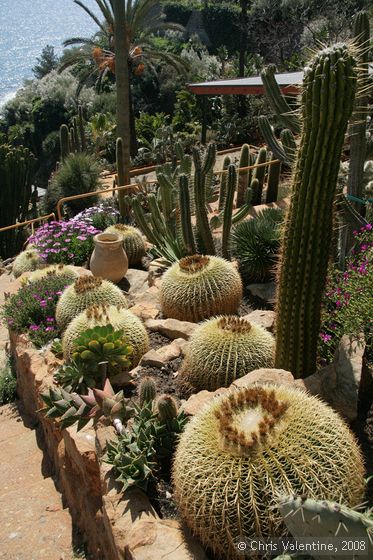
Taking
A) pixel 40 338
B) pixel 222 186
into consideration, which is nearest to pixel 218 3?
pixel 222 186

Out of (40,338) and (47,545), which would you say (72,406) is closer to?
(47,545)

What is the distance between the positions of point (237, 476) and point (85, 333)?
7.39 ft

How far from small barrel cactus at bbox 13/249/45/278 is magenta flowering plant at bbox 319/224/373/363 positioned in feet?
16.6

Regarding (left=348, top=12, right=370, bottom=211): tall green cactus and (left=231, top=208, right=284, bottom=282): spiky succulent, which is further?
(left=231, top=208, right=284, bottom=282): spiky succulent

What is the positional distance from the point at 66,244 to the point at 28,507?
464cm

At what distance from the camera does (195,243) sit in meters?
7.14

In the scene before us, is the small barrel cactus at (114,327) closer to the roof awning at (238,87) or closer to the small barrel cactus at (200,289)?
the small barrel cactus at (200,289)

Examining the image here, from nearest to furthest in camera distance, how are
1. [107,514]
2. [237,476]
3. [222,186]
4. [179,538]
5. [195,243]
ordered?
[237,476], [179,538], [107,514], [195,243], [222,186]

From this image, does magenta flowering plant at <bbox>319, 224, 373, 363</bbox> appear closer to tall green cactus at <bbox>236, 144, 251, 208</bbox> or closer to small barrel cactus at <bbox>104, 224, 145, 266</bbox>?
small barrel cactus at <bbox>104, 224, 145, 266</bbox>

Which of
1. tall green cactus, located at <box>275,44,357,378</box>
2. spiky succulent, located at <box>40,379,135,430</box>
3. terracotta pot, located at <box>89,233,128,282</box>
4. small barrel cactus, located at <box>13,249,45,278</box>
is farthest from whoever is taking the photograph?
small barrel cactus, located at <box>13,249,45,278</box>

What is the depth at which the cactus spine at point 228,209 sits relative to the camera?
672cm

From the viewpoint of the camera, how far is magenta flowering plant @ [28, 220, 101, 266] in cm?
838

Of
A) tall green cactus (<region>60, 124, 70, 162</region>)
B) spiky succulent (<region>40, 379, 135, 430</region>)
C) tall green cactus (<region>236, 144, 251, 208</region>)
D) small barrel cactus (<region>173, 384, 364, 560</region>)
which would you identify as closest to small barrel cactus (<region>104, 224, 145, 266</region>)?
tall green cactus (<region>236, 144, 251, 208</region>)

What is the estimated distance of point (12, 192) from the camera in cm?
1320
